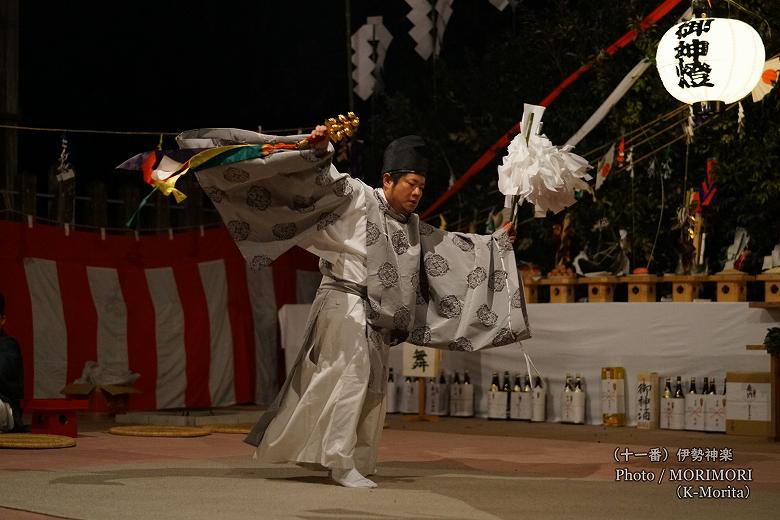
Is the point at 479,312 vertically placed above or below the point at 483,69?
below

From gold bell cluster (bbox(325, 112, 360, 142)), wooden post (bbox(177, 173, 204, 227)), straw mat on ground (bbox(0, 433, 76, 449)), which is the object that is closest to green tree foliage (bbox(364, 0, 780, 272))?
wooden post (bbox(177, 173, 204, 227))

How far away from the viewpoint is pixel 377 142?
10922 mm

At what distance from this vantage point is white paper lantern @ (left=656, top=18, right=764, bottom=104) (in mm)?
6035

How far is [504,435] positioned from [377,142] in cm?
454

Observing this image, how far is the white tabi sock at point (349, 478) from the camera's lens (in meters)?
4.12

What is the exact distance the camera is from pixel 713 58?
6.05m

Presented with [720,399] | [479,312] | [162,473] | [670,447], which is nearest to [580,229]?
[720,399]

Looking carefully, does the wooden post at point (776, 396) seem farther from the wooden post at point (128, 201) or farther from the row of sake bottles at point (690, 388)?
the wooden post at point (128, 201)

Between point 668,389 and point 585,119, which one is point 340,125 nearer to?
point 668,389

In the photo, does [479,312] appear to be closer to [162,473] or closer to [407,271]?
[407,271]

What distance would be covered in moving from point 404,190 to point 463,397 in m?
4.13

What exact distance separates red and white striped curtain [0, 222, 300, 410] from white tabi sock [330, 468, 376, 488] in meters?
4.66

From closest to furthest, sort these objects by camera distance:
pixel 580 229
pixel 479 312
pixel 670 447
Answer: pixel 479 312, pixel 670 447, pixel 580 229

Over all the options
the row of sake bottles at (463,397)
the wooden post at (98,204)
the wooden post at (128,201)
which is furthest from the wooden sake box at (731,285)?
the wooden post at (98,204)
